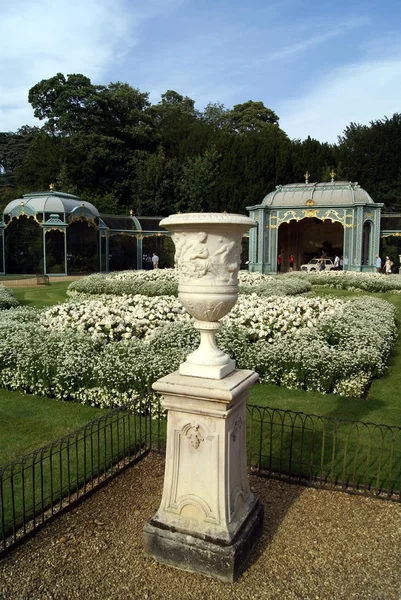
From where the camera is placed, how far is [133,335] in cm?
1006

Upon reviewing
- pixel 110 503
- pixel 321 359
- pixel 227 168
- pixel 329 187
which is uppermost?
pixel 227 168

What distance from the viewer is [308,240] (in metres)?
35.8

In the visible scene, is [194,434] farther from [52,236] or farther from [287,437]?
[52,236]

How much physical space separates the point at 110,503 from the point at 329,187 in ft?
91.1

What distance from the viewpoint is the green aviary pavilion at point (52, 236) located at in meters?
26.0

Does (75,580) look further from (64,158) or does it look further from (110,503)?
(64,158)

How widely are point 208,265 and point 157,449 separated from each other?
309cm

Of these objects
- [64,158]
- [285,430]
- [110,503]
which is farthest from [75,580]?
[64,158]

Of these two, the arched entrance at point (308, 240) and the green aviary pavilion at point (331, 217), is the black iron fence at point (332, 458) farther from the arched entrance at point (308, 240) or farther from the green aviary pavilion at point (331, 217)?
the arched entrance at point (308, 240)

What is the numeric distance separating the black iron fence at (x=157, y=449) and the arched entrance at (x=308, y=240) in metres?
29.4

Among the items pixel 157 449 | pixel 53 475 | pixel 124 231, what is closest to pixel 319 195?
pixel 124 231

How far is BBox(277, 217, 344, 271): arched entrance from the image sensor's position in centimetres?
3488

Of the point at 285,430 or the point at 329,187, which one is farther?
the point at 329,187

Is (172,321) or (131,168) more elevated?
(131,168)
